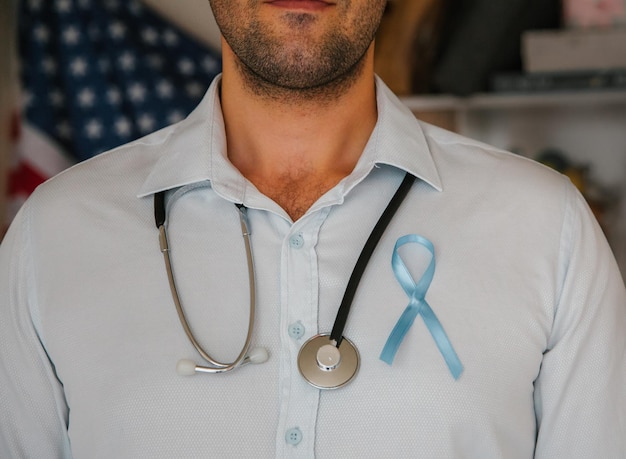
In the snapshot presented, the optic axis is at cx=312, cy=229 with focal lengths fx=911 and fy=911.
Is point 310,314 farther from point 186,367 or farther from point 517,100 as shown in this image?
point 517,100

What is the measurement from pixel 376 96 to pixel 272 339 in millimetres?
480

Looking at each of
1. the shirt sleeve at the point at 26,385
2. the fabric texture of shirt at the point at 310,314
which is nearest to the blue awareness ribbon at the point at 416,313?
the fabric texture of shirt at the point at 310,314

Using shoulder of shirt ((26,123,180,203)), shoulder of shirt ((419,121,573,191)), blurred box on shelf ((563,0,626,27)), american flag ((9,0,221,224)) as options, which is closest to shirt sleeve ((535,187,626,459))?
shoulder of shirt ((419,121,573,191))

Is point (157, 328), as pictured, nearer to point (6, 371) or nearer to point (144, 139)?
point (6, 371)

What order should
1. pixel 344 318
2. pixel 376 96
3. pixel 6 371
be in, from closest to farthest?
pixel 344 318, pixel 6 371, pixel 376 96

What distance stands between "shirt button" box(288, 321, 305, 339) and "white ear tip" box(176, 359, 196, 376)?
0.45 feet

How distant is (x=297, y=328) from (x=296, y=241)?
0.13 metres

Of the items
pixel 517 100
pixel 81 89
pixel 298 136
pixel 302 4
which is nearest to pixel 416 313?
pixel 298 136

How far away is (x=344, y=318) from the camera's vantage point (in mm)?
1211

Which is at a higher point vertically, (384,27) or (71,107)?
(384,27)

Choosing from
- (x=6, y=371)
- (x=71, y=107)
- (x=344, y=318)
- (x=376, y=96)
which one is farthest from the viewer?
(x=71, y=107)

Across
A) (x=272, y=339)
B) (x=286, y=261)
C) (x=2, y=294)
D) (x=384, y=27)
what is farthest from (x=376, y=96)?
(x=384, y=27)

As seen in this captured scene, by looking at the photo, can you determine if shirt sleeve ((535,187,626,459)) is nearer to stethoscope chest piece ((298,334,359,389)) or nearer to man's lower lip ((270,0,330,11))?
stethoscope chest piece ((298,334,359,389))

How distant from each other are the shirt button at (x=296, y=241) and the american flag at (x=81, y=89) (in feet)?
3.91
